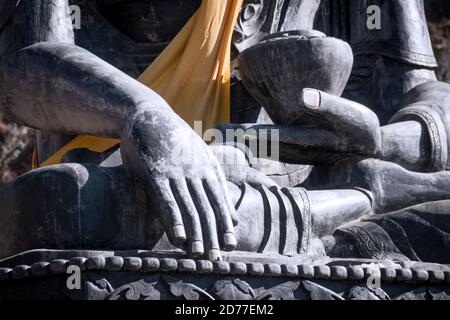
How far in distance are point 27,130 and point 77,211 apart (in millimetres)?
5561

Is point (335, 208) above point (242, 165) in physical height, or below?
below

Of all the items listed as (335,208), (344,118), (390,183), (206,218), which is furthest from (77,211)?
(390,183)

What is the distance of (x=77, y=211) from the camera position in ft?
18.5

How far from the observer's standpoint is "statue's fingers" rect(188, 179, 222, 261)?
5.41 m

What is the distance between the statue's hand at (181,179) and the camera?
214 inches

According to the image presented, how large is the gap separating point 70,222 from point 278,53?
122cm

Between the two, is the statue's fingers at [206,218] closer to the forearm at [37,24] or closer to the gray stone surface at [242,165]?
the gray stone surface at [242,165]

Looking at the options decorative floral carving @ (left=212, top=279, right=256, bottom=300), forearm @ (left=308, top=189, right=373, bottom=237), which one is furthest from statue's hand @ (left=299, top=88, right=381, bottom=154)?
decorative floral carving @ (left=212, top=279, right=256, bottom=300)

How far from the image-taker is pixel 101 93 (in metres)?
6.03

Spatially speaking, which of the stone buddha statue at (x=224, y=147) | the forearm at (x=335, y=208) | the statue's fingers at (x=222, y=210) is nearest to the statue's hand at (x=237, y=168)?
the stone buddha statue at (x=224, y=147)

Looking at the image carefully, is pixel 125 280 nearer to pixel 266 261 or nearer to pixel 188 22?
pixel 266 261

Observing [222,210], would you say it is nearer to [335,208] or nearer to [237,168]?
[237,168]

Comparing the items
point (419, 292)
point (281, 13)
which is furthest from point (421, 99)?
point (419, 292)
